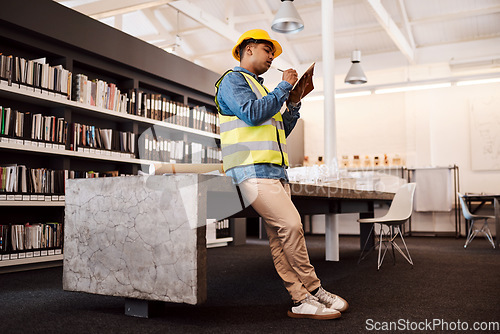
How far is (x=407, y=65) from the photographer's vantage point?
33.1 ft

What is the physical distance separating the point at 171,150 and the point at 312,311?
4135mm

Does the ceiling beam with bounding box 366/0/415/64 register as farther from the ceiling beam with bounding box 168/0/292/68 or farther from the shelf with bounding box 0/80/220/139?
the shelf with bounding box 0/80/220/139

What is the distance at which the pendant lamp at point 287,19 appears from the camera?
5.38m

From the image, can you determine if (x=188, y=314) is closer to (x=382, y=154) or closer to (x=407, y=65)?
(x=382, y=154)

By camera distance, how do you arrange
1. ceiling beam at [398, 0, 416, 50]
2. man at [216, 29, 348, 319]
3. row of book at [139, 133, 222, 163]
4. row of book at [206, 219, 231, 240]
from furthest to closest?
1. ceiling beam at [398, 0, 416, 50]
2. row of book at [206, 219, 231, 240]
3. row of book at [139, 133, 222, 163]
4. man at [216, 29, 348, 319]

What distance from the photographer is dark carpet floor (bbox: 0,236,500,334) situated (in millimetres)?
2096

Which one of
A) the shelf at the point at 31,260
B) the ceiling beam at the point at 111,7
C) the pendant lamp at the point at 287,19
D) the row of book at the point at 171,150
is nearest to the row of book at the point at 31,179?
the shelf at the point at 31,260

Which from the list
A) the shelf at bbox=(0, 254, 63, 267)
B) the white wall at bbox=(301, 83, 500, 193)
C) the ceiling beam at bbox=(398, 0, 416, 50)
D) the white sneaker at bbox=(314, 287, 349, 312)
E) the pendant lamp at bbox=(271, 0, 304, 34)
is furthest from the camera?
the white wall at bbox=(301, 83, 500, 193)

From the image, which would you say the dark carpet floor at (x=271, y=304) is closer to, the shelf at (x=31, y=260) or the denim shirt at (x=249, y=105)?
the shelf at (x=31, y=260)

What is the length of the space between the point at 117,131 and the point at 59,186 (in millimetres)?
1070

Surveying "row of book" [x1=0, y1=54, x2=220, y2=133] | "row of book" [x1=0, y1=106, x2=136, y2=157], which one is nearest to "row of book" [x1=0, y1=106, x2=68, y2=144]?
"row of book" [x1=0, y1=106, x2=136, y2=157]

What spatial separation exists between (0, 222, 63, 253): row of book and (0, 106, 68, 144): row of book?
2.65 ft

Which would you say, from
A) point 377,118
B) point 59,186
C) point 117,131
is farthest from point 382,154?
point 59,186

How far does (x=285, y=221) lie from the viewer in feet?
7.30
